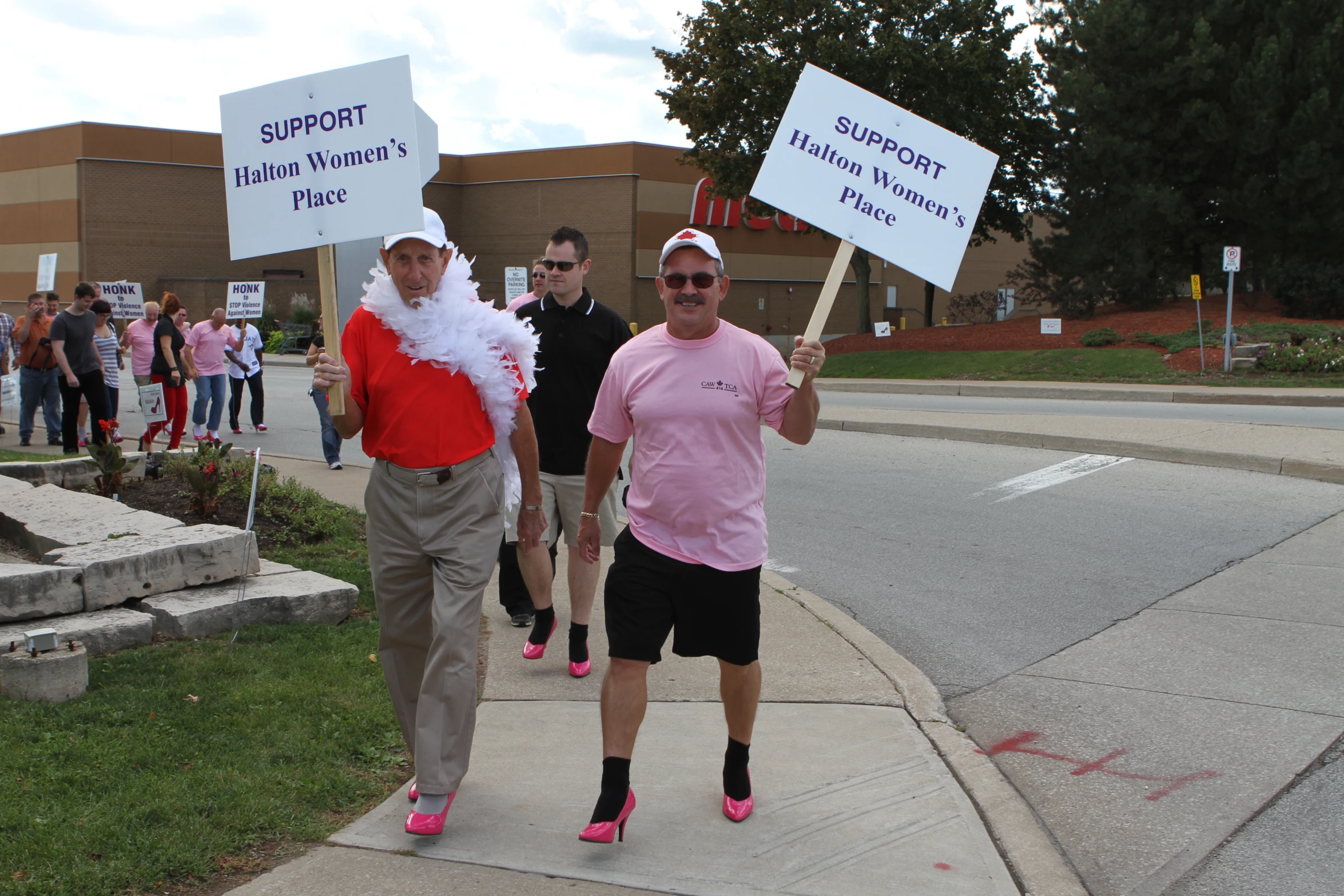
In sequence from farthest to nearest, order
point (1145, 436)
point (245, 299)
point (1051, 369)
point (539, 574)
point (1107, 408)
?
point (1051, 369)
point (245, 299)
point (1107, 408)
point (1145, 436)
point (539, 574)

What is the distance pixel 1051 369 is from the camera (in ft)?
84.4

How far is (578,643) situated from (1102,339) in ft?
82.1

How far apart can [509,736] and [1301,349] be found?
23.7m

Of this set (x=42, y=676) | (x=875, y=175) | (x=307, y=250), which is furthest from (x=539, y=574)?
(x=307, y=250)

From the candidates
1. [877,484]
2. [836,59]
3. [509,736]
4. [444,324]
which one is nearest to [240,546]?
[509,736]

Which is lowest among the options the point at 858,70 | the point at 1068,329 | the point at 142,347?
the point at 142,347

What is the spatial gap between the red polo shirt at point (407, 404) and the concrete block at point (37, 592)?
236 cm

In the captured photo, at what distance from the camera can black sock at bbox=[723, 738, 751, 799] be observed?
153 inches

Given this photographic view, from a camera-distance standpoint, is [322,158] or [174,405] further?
[174,405]

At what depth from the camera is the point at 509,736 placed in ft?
15.1

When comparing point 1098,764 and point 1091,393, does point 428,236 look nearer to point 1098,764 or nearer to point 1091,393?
point 1098,764

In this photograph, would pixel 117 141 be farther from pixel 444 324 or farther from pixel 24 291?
pixel 444 324

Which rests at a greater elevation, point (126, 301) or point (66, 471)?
point (126, 301)

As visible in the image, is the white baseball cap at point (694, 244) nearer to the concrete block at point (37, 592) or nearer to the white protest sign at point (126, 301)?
the concrete block at point (37, 592)
